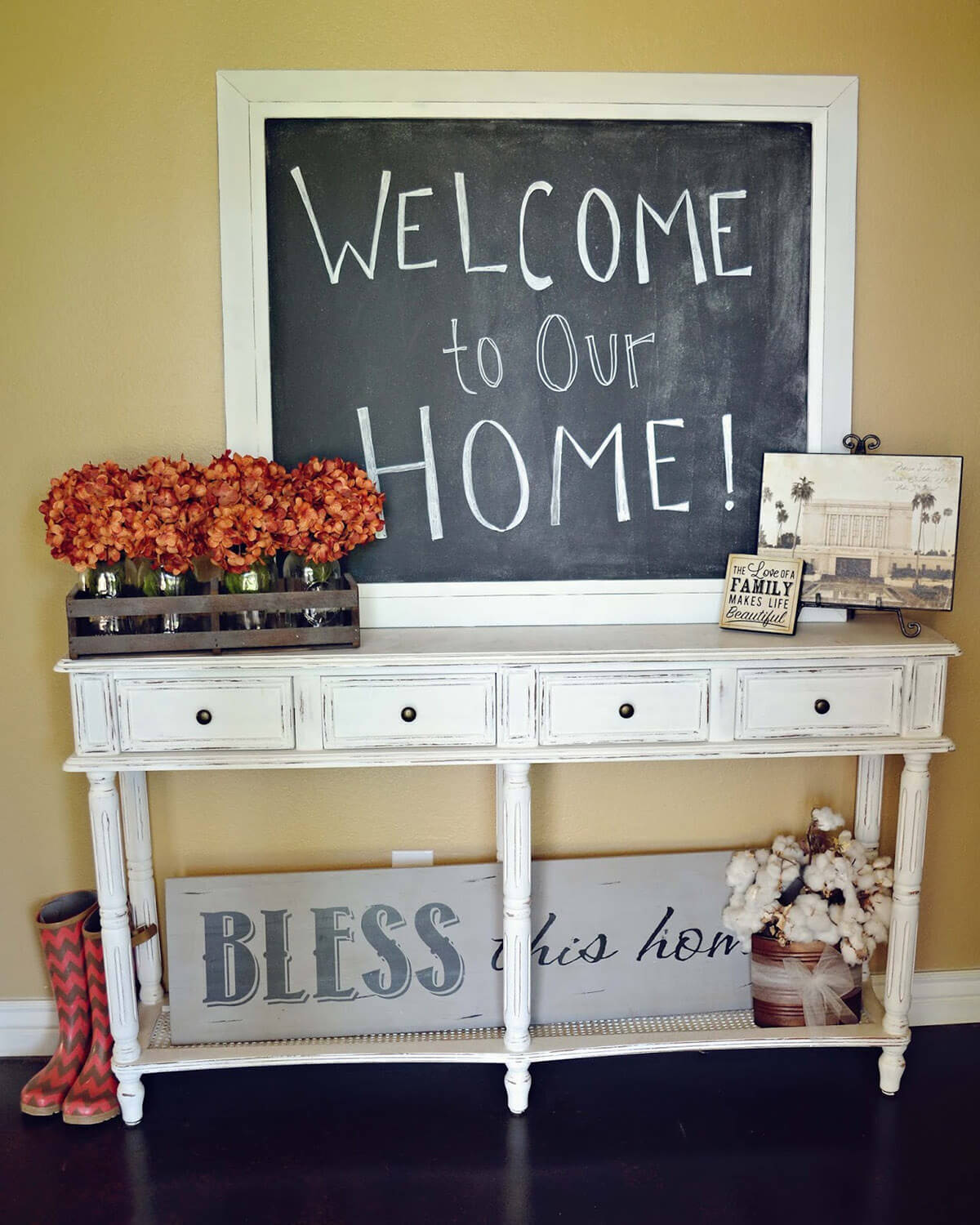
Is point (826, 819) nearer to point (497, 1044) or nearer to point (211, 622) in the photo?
point (497, 1044)

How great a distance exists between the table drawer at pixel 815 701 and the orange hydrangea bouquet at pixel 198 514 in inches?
33.7

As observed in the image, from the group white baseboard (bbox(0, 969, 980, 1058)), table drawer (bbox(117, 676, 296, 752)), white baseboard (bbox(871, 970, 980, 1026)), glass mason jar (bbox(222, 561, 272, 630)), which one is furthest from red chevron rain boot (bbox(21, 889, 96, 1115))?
white baseboard (bbox(871, 970, 980, 1026))

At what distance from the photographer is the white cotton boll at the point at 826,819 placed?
7.72 ft

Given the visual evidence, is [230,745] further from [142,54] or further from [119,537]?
[142,54]

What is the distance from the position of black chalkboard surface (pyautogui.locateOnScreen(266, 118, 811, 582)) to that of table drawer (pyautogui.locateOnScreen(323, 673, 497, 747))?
14.1 inches

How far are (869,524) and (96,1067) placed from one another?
2.08 metres

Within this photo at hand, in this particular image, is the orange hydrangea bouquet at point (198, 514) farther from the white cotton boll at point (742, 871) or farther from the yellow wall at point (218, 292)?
the white cotton boll at point (742, 871)

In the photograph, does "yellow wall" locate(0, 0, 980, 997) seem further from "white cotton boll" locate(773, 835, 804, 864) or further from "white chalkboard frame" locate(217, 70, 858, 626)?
"white cotton boll" locate(773, 835, 804, 864)

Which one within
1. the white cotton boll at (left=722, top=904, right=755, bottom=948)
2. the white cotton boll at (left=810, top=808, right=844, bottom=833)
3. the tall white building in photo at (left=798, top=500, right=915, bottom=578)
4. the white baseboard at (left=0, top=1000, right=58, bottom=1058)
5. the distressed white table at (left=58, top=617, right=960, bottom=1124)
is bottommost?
the white baseboard at (left=0, top=1000, right=58, bottom=1058)

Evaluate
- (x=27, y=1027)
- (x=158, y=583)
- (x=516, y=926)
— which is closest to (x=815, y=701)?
(x=516, y=926)

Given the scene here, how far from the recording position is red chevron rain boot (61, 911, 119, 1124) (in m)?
2.21

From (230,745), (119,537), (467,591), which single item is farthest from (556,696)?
(119,537)

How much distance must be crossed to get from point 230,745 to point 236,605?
0.28m

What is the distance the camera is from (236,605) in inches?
78.7
